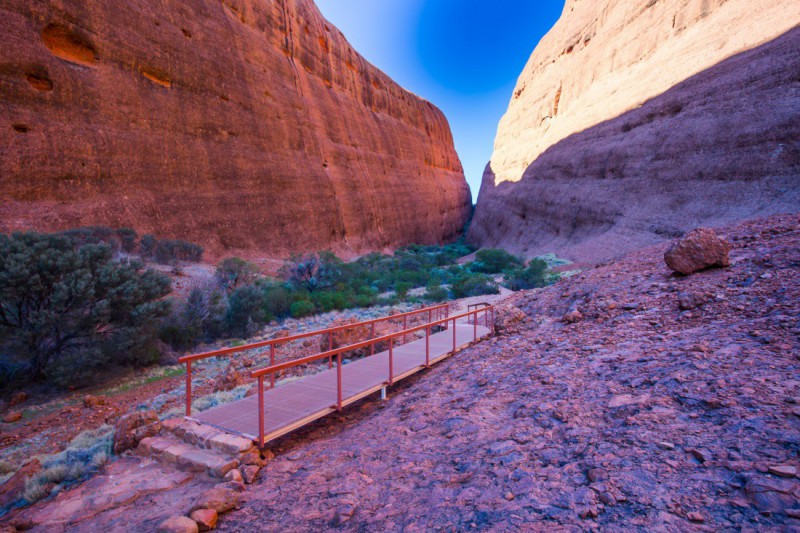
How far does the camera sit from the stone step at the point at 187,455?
3.56 m

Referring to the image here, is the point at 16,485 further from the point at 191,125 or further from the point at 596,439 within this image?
the point at 191,125

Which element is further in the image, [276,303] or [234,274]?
[234,274]

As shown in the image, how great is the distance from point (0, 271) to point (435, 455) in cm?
847

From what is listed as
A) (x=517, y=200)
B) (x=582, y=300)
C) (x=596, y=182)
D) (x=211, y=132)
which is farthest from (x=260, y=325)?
(x=517, y=200)

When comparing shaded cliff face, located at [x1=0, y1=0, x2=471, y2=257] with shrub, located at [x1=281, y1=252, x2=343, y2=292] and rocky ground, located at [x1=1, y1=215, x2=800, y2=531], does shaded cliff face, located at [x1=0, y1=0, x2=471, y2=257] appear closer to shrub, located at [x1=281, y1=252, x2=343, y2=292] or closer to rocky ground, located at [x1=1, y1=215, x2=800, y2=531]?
shrub, located at [x1=281, y1=252, x2=343, y2=292]

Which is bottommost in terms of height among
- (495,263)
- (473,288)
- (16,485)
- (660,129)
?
(16,485)

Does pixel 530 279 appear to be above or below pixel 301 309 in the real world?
above

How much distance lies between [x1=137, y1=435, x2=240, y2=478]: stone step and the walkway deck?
0.29 m

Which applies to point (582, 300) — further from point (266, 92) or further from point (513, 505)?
point (266, 92)

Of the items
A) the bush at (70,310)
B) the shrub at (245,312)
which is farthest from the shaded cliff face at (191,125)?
the shrub at (245,312)

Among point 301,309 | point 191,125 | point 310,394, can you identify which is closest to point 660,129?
point 301,309

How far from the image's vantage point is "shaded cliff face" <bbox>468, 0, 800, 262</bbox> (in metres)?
14.9

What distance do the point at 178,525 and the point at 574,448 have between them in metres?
2.82

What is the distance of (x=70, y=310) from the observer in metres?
7.57
